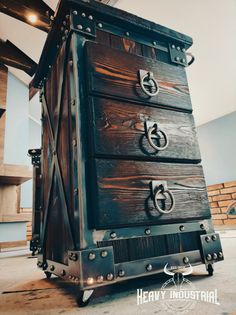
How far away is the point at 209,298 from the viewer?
621 mm

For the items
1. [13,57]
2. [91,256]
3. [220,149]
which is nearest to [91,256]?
[91,256]

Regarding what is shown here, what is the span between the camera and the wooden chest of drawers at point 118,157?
2.36 feet

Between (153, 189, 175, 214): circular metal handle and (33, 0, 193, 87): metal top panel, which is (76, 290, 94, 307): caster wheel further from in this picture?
(33, 0, 193, 87): metal top panel

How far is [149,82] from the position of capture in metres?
0.93

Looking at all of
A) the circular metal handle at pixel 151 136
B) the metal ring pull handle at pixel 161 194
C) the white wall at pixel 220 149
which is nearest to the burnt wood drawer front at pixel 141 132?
the circular metal handle at pixel 151 136

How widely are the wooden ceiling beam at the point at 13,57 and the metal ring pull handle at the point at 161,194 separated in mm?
3800

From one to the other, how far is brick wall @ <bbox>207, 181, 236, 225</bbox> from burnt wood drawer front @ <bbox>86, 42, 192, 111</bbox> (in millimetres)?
3633

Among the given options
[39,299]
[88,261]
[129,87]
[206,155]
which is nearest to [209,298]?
[88,261]

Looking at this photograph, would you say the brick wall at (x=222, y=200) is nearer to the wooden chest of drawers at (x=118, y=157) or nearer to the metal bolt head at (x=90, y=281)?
the wooden chest of drawers at (x=118, y=157)

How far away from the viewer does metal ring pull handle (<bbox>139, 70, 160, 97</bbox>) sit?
0.92 metres

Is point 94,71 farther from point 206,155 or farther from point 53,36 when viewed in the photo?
point 206,155

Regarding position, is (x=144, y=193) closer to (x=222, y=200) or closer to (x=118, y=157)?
(x=118, y=157)

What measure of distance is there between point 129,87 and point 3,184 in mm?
3187

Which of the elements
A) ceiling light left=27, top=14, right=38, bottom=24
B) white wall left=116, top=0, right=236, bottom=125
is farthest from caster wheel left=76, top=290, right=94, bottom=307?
ceiling light left=27, top=14, right=38, bottom=24
